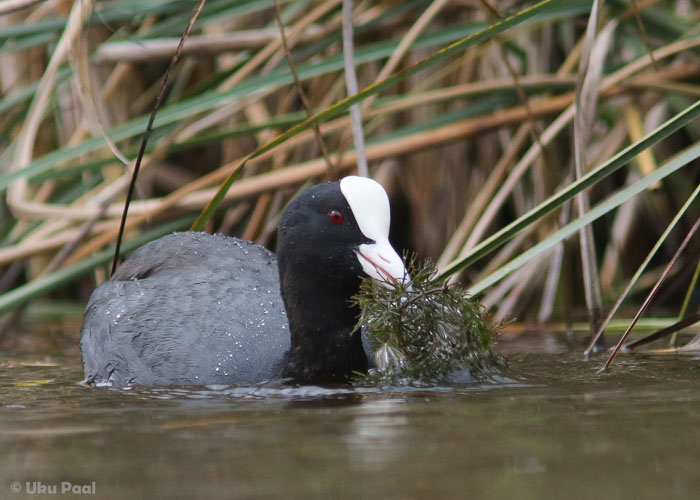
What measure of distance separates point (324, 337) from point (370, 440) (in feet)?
3.61

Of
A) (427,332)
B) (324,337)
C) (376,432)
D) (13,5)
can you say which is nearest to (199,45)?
(13,5)

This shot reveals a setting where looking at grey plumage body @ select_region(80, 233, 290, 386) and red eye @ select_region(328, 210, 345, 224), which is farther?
grey plumage body @ select_region(80, 233, 290, 386)

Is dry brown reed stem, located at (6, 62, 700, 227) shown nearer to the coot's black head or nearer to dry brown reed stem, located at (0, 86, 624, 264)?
dry brown reed stem, located at (0, 86, 624, 264)

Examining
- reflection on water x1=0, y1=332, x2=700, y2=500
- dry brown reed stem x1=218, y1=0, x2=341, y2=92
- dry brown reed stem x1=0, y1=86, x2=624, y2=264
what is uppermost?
dry brown reed stem x1=218, y1=0, x2=341, y2=92

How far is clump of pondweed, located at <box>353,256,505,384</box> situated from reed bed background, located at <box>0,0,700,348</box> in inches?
6.1

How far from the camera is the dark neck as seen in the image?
10.3ft

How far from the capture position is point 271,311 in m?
3.41

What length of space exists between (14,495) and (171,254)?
1974 mm

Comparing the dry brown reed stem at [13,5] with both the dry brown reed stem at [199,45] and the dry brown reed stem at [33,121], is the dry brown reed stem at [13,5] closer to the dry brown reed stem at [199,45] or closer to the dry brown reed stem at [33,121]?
the dry brown reed stem at [33,121]

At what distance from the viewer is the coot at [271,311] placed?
10.1 ft

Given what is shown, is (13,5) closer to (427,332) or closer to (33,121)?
(33,121)

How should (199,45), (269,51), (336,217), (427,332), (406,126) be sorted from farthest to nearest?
(406,126)
(199,45)
(269,51)
(336,217)
(427,332)

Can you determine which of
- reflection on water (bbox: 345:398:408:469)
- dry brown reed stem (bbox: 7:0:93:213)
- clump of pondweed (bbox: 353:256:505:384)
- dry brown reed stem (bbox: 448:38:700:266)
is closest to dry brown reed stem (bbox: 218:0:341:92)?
dry brown reed stem (bbox: 7:0:93:213)

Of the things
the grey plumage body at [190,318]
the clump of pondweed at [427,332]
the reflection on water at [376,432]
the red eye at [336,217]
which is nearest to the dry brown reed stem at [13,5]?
the grey plumage body at [190,318]
